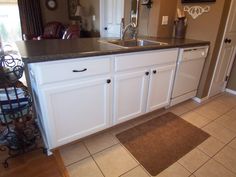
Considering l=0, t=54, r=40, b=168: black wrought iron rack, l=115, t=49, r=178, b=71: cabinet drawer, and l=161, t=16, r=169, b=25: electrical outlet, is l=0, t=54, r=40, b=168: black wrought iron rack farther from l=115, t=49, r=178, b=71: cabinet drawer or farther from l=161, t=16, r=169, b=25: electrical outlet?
l=161, t=16, r=169, b=25: electrical outlet

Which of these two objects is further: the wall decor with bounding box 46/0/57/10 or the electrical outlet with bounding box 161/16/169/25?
the wall decor with bounding box 46/0/57/10

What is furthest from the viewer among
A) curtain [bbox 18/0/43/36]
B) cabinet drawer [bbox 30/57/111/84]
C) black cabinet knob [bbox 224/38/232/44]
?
curtain [bbox 18/0/43/36]

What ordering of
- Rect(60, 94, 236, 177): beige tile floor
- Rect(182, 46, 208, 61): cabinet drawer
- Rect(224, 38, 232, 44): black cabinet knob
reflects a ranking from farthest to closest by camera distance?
1. Rect(224, 38, 232, 44): black cabinet knob
2. Rect(182, 46, 208, 61): cabinet drawer
3. Rect(60, 94, 236, 177): beige tile floor

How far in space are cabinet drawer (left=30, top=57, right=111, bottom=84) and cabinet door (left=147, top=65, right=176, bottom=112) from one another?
2.08ft

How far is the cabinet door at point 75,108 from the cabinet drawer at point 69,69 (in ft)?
0.20

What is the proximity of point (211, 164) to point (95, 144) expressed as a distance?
3.56 feet

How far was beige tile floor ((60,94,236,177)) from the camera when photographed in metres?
1.40

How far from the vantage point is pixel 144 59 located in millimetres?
1669

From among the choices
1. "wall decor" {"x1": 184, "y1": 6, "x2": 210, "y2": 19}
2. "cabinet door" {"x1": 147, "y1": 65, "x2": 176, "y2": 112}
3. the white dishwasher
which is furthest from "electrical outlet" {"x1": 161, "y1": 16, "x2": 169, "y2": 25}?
"cabinet door" {"x1": 147, "y1": 65, "x2": 176, "y2": 112}

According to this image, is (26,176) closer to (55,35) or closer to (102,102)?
(102,102)

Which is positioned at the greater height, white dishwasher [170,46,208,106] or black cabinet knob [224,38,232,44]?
black cabinet knob [224,38,232,44]

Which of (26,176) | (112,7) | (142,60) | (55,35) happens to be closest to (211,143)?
(142,60)

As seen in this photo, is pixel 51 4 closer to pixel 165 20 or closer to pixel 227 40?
pixel 165 20

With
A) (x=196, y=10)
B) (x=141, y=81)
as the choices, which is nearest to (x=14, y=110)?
(x=141, y=81)
